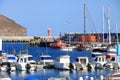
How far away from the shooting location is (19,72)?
61.2 metres

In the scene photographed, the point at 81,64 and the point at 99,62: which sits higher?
the point at 99,62

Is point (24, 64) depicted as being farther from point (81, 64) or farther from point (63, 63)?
point (81, 64)

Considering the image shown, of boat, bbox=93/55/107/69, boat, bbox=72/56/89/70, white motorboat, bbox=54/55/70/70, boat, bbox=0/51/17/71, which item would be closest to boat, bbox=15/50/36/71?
boat, bbox=0/51/17/71

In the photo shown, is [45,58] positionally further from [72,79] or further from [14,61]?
[72,79]

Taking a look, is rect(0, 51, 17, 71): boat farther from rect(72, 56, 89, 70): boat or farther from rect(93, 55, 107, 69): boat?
rect(93, 55, 107, 69): boat

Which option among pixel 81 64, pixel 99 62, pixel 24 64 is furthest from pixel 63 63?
pixel 99 62

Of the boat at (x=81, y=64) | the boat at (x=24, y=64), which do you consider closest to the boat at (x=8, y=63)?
the boat at (x=24, y=64)

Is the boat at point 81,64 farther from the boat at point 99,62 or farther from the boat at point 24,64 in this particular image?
the boat at point 24,64

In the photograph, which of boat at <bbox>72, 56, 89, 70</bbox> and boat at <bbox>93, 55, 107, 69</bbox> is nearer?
boat at <bbox>72, 56, 89, 70</bbox>

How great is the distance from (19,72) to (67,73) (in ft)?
18.8

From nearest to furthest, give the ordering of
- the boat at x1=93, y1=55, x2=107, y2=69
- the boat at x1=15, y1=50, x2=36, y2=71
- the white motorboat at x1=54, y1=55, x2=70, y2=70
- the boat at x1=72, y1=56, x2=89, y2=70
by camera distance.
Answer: the boat at x1=15, y1=50, x2=36, y2=71, the boat at x1=72, y1=56, x2=89, y2=70, the white motorboat at x1=54, y1=55, x2=70, y2=70, the boat at x1=93, y1=55, x2=107, y2=69

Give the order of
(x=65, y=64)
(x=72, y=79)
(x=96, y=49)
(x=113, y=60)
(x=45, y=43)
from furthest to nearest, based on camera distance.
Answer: (x=45, y=43), (x=96, y=49), (x=113, y=60), (x=65, y=64), (x=72, y=79)

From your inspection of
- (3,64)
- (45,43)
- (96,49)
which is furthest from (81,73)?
(45,43)

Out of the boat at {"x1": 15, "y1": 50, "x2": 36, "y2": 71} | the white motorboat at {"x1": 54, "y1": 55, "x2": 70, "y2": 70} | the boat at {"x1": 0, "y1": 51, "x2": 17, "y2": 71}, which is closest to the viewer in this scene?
the boat at {"x1": 0, "y1": 51, "x2": 17, "y2": 71}
